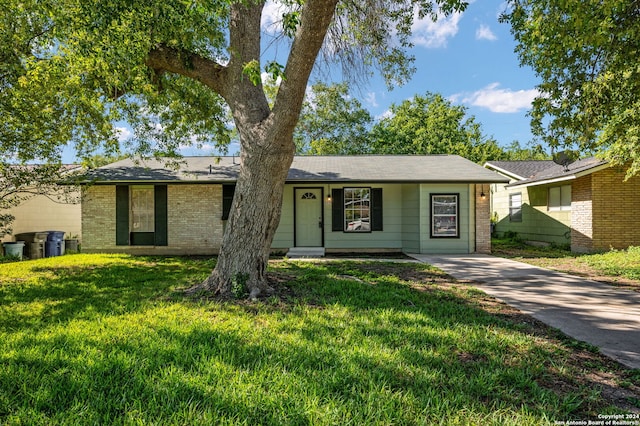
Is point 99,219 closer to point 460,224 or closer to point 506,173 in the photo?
point 460,224

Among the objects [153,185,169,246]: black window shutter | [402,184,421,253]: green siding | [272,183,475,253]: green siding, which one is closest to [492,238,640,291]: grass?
[272,183,475,253]: green siding

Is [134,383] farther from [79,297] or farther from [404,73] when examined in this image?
[404,73]

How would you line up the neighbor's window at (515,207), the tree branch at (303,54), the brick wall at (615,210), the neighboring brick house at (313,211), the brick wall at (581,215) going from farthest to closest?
the neighbor's window at (515,207) < the brick wall at (581,215) < the brick wall at (615,210) < the neighboring brick house at (313,211) < the tree branch at (303,54)

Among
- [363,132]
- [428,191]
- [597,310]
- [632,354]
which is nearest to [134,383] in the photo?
[632,354]

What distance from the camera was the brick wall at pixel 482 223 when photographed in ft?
37.9

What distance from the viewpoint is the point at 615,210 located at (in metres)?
11.8

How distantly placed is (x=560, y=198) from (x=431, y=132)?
15394 mm

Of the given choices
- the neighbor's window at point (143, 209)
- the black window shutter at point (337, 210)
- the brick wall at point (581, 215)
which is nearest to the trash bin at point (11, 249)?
the neighbor's window at point (143, 209)

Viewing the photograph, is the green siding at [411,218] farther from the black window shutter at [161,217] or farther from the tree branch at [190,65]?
the black window shutter at [161,217]

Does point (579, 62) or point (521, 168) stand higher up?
point (579, 62)

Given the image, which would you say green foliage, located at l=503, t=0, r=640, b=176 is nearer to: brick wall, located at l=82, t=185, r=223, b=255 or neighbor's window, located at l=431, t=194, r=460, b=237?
neighbor's window, located at l=431, t=194, r=460, b=237

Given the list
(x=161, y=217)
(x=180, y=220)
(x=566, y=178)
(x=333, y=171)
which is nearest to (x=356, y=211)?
(x=333, y=171)

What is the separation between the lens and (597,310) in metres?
4.89

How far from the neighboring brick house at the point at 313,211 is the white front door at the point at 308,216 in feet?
0.12
